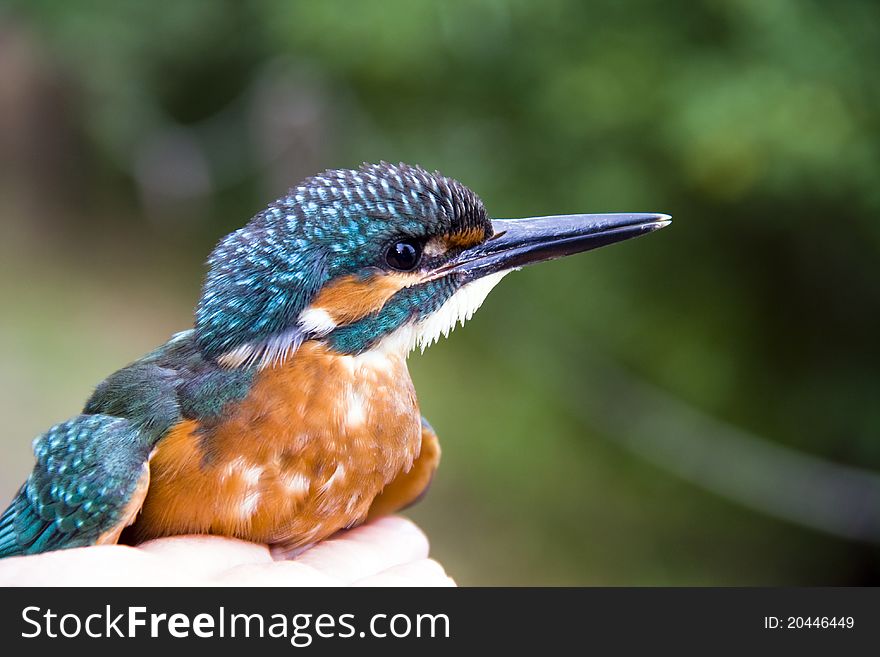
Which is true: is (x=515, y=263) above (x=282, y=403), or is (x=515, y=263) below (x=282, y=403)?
above

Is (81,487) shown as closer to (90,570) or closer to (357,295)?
(90,570)

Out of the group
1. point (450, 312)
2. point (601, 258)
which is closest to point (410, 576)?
point (450, 312)

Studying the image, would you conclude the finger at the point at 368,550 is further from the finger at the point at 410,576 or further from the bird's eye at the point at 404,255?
the bird's eye at the point at 404,255

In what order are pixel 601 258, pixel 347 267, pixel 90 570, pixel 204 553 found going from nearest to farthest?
pixel 90 570, pixel 204 553, pixel 347 267, pixel 601 258

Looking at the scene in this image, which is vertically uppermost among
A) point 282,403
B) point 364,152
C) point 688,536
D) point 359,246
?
point 364,152

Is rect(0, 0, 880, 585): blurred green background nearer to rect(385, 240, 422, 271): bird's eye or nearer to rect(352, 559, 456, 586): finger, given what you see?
rect(385, 240, 422, 271): bird's eye

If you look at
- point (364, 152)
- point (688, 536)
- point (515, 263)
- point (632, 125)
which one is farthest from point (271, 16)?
point (515, 263)

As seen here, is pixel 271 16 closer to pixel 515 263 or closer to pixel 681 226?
pixel 681 226

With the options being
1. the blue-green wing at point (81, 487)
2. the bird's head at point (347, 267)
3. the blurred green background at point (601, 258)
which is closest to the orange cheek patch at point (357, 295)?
the bird's head at point (347, 267)
